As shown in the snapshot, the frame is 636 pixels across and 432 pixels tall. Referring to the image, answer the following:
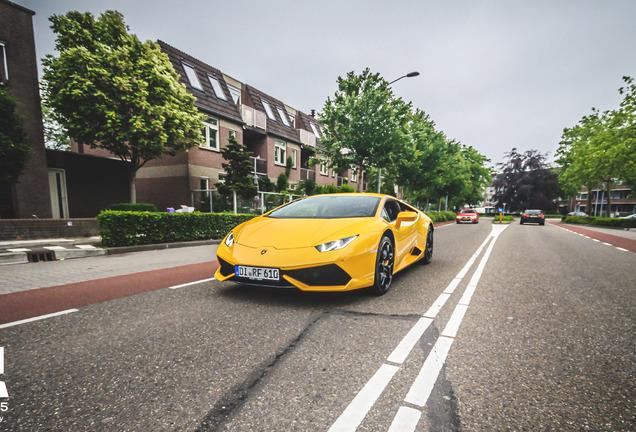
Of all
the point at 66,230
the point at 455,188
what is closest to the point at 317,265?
the point at 66,230

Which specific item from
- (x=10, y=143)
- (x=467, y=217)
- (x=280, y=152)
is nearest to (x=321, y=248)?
(x=10, y=143)

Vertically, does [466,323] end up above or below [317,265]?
below

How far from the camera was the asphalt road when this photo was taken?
1.61 metres

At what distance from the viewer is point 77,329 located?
2777 mm

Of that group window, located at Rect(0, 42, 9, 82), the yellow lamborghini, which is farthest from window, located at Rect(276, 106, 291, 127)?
the yellow lamborghini

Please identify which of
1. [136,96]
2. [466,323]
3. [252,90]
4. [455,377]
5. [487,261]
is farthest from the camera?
[252,90]

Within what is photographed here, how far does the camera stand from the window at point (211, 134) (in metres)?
16.9

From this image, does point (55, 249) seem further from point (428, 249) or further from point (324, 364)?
point (428, 249)

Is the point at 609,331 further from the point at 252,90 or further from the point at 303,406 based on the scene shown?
the point at 252,90

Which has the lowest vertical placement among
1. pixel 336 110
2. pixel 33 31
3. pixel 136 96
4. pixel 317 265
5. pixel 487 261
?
pixel 487 261

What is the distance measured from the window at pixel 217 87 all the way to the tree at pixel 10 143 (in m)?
10.5

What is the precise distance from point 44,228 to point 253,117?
513 inches

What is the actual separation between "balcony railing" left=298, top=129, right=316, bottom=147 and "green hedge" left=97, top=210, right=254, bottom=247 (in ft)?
50.4

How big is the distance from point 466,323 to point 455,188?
122 feet
